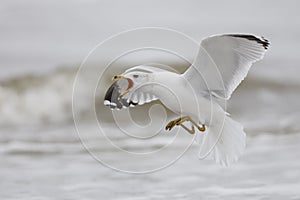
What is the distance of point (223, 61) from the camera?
402 cm

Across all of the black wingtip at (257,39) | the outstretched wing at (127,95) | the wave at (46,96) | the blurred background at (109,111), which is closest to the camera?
the black wingtip at (257,39)

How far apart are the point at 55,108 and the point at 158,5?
12.0 feet

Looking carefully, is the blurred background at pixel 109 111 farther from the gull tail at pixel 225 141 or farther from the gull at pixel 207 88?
the gull at pixel 207 88

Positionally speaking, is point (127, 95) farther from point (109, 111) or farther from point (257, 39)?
point (109, 111)

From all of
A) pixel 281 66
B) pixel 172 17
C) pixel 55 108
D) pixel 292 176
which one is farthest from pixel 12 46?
pixel 292 176

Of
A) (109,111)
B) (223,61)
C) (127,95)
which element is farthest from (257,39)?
(109,111)

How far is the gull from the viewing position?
3.94m

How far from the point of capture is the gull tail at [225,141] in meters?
4.09

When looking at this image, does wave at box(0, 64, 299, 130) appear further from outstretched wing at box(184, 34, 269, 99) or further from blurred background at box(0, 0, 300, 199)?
outstretched wing at box(184, 34, 269, 99)

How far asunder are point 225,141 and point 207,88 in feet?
0.94

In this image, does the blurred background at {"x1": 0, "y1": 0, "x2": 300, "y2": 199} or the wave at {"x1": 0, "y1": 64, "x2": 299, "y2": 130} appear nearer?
the blurred background at {"x1": 0, "y1": 0, "x2": 300, "y2": 199}

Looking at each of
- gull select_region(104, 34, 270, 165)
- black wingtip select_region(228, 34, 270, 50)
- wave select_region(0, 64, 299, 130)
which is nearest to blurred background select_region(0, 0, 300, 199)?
wave select_region(0, 64, 299, 130)

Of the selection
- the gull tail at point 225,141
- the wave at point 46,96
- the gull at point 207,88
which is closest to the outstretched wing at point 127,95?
the gull at point 207,88

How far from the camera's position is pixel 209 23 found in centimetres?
1025
